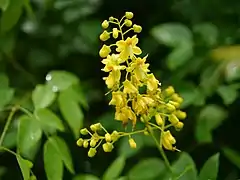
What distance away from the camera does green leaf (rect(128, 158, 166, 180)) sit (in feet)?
3.80

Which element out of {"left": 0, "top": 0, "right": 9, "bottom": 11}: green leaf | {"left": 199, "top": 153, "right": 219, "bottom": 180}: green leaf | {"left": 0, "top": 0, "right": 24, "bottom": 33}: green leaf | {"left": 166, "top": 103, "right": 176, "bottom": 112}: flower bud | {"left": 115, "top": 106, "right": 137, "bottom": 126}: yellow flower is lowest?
{"left": 199, "top": 153, "right": 219, "bottom": 180}: green leaf

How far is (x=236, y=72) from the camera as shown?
4.12 feet

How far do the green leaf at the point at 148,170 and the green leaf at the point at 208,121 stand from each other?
0.35 feet

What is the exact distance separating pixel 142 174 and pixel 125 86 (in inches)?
13.1

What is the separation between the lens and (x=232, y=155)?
1248mm

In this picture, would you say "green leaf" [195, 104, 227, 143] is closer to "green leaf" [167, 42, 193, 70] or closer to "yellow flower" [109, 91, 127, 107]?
"green leaf" [167, 42, 193, 70]

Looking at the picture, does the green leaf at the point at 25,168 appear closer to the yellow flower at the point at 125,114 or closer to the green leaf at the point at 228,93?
the yellow flower at the point at 125,114

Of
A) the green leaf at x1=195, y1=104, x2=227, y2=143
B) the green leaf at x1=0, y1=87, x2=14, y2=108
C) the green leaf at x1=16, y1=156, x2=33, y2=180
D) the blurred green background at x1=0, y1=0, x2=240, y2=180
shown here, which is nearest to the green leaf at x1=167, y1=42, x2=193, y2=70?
the blurred green background at x1=0, y1=0, x2=240, y2=180

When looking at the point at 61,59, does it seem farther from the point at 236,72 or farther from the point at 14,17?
the point at 236,72

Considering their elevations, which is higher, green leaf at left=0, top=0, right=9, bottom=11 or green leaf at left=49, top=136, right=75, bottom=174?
green leaf at left=0, top=0, right=9, bottom=11

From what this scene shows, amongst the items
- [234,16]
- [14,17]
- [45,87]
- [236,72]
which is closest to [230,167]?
[236,72]

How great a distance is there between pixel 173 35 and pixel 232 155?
10.5 inches

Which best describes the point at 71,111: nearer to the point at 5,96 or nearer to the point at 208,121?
the point at 5,96

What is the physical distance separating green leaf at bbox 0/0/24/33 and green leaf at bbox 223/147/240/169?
48 centimetres
